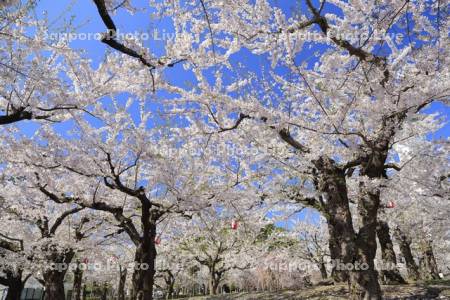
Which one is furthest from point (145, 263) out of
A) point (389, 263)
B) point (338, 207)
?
point (389, 263)

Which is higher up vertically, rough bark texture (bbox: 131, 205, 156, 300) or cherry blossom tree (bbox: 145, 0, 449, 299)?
cherry blossom tree (bbox: 145, 0, 449, 299)

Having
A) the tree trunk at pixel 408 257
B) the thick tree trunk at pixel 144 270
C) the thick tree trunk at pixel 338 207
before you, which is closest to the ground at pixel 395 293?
the thick tree trunk at pixel 338 207

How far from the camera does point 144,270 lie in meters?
8.77

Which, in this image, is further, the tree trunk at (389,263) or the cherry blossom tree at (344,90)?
the tree trunk at (389,263)

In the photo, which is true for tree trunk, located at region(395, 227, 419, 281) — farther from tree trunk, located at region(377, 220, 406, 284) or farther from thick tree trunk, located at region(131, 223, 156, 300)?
thick tree trunk, located at region(131, 223, 156, 300)

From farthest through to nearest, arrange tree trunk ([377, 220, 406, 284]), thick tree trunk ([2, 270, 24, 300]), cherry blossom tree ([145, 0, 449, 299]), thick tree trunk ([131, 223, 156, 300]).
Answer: thick tree trunk ([2, 270, 24, 300])
tree trunk ([377, 220, 406, 284])
thick tree trunk ([131, 223, 156, 300])
cherry blossom tree ([145, 0, 449, 299])

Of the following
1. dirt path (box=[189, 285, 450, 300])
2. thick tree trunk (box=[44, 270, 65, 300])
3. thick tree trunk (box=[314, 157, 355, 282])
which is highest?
thick tree trunk (box=[314, 157, 355, 282])

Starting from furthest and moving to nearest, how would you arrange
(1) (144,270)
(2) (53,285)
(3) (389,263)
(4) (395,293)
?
(3) (389,263)
(2) (53,285)
(4) (395,293)
(1) (144,270)

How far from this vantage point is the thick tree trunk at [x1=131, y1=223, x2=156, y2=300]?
8602mm

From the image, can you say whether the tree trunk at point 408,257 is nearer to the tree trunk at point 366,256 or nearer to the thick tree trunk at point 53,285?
the tree trunk at point 366,256

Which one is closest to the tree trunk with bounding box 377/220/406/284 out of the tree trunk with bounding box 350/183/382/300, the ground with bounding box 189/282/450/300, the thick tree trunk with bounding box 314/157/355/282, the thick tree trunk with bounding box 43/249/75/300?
the ground with bounding box 189/282/450/300

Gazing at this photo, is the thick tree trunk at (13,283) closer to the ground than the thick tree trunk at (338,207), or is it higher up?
closer to the ground

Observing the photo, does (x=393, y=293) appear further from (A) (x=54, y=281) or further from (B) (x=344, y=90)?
(A) (x=54, y=281)

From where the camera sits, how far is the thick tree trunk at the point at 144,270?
8602mm
